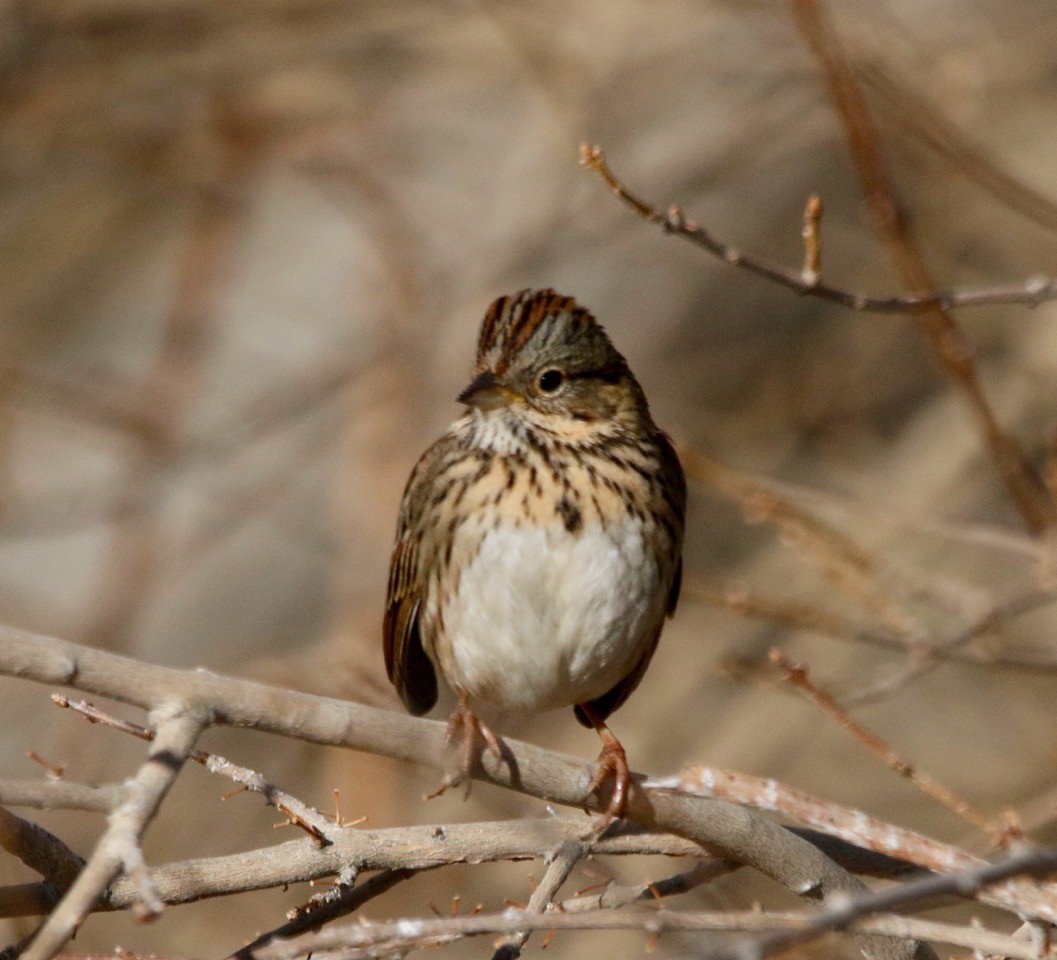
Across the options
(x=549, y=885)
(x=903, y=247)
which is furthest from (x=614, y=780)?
(x=903, y=247)

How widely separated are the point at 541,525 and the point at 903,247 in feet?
4.01

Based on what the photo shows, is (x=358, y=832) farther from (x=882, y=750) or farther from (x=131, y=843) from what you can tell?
(x=882, y=750)

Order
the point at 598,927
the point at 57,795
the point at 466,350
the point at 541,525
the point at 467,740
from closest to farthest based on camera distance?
the point at 57,795, the point at 598,927, the point at 467,740, the point at 541,525, the point at 466,350

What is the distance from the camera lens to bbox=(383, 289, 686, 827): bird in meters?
3.47

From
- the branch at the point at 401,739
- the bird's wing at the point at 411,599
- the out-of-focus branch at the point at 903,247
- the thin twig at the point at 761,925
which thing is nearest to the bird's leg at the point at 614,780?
the branch at the point at 401,739

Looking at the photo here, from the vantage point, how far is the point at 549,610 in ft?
11.4

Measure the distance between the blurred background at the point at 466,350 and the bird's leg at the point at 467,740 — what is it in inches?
92.1

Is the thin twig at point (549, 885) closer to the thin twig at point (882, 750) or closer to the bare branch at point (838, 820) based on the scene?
the bare branch at point (838, 820)

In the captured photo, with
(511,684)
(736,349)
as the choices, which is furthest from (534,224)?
(511,684)

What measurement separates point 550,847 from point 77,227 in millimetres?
7257

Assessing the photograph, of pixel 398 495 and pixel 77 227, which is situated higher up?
pixel 77 227

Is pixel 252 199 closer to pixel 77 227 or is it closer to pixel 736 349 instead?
pixel 77 227

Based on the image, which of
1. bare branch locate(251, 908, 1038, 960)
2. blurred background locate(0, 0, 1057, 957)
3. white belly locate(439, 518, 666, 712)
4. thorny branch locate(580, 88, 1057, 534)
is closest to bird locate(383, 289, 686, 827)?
white belly locate(439, 518, 666, 712)

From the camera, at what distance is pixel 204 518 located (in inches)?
290
